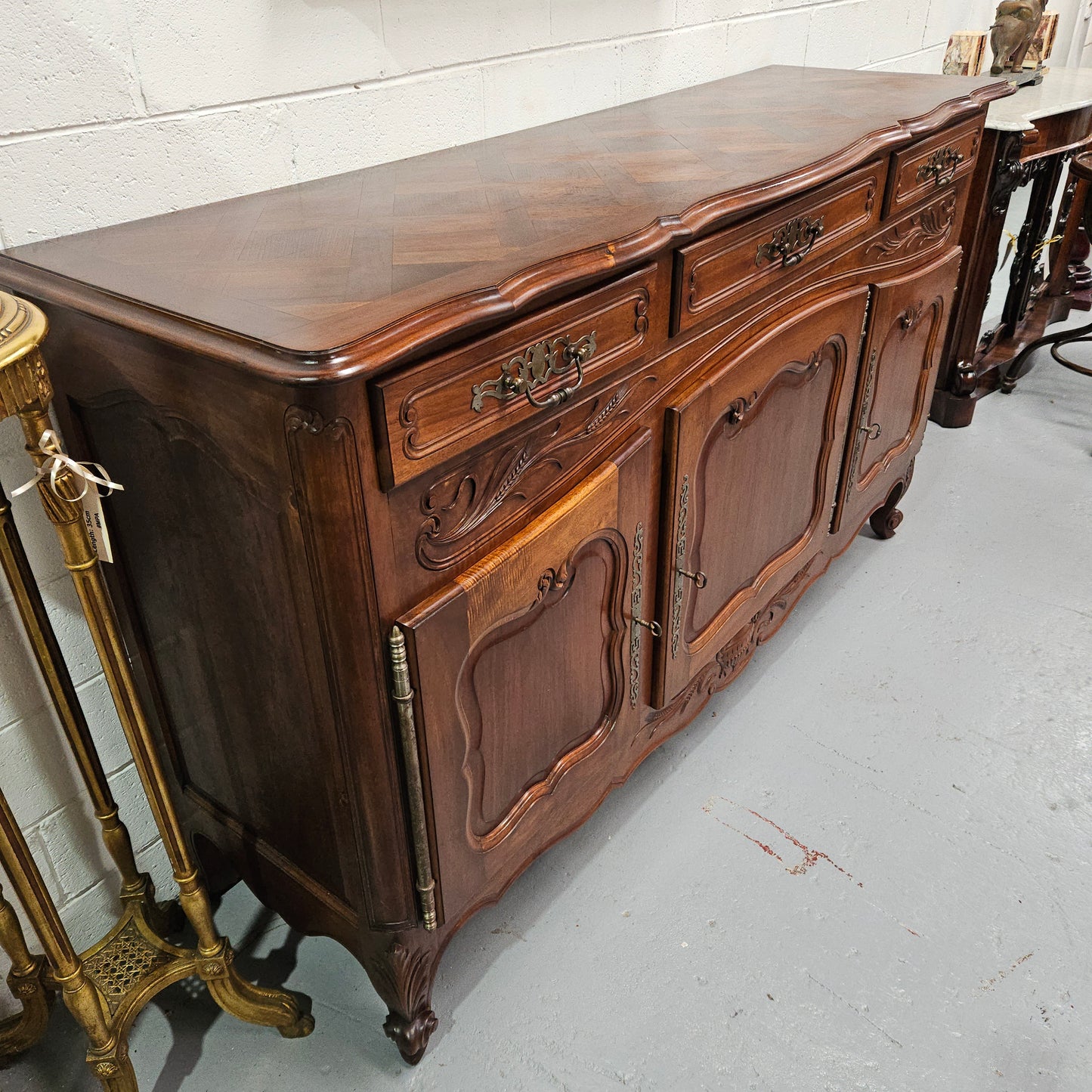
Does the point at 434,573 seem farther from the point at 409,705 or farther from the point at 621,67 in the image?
the point at 621,67

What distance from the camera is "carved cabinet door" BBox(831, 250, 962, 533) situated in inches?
74.5

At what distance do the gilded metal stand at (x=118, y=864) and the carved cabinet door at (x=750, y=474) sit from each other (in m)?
0.74

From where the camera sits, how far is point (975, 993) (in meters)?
1.42

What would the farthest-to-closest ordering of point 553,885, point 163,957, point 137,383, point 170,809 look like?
point 553,885
point 163,957
point 170,809
point 137,383

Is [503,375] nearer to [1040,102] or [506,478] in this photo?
[506,478]

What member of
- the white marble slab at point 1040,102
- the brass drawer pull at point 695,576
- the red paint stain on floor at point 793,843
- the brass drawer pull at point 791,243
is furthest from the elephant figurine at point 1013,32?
the red paint stain on floor at point 793,843

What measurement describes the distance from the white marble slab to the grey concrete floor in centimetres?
137

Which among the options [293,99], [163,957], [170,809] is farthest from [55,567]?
[293,99]

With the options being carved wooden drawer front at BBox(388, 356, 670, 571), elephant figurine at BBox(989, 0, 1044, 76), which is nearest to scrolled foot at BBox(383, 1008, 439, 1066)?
carved wooden drawer front at BBox(388, 356, 670, 571)

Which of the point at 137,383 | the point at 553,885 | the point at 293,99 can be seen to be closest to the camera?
the point at 137,383

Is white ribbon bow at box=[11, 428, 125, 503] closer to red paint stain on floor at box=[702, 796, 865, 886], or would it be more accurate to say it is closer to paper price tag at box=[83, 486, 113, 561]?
paper price tag at box=[83, 486, 113, 561]

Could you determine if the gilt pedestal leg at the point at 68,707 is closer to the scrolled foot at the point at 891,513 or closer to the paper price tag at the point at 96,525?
the paper price tag at the point at 96,525

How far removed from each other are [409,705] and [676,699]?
2.43 ft

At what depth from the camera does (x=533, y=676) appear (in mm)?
1214
